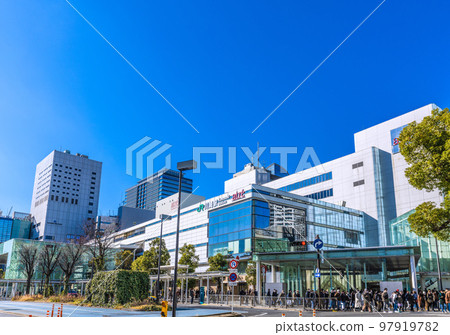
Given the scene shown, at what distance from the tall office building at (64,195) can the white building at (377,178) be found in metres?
116

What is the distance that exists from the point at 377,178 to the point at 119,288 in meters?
52.7

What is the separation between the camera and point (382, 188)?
222 ft

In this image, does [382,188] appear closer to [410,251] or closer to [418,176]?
[410,251]

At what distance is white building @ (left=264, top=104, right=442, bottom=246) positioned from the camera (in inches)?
2534

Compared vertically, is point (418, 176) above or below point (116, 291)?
above

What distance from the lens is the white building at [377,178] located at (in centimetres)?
6438

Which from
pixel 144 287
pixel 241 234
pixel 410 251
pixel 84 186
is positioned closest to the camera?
pixel 410 251

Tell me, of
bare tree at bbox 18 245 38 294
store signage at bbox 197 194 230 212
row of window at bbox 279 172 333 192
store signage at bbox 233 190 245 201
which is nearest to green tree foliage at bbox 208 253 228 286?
store signage at bbox 233 190 245 201

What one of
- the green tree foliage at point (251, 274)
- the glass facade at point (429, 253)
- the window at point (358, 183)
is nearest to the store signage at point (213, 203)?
the green tree foliage at point (251, 274)

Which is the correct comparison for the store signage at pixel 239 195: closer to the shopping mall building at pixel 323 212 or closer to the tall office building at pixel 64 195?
the shopping mall building at pixel 323 212

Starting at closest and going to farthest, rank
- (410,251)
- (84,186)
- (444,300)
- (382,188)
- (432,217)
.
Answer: (432,217), (444,300), (410,251), (382,188), (84,186)

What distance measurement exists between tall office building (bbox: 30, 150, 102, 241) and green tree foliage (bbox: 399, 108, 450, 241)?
153046mm
